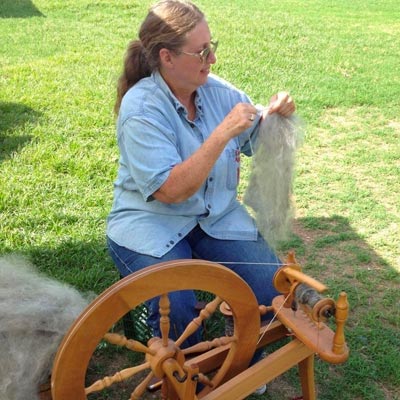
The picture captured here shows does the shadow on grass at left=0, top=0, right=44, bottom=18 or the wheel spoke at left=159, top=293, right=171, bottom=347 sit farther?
the shadow on grass at left=0, top=0, right=44, bottom=18

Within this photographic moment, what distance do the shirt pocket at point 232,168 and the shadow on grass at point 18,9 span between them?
7.75m

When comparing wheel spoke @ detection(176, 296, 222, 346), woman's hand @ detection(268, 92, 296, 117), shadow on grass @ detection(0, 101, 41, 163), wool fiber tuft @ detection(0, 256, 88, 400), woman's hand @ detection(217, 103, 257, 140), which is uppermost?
woman's hand @ detection(217, 103, 257, 140)

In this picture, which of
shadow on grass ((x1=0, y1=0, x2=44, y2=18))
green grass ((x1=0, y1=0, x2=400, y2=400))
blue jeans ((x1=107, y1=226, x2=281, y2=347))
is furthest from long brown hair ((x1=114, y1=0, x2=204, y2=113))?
shadow on grass ((x1=0, y1=0, x2=44, y2=18))

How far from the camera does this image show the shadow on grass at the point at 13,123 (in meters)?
4.09

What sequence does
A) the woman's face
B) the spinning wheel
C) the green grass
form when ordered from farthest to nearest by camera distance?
1. the green grass
2. the woman's face
3. the spinning wheel

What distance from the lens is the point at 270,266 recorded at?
2.07 m

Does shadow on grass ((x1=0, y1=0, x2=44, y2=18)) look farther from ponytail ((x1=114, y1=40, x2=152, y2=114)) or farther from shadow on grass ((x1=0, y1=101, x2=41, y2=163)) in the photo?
ponytail ((x1=114, y1=40, x2=152, y2=114))

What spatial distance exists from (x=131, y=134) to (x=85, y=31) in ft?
21.5

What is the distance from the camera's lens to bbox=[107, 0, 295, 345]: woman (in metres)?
1.85

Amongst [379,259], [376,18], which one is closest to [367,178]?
[379,259]

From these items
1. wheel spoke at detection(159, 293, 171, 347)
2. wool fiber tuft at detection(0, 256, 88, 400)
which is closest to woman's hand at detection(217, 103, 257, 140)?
wheel spoke at detection(159, 293, 171, 347)

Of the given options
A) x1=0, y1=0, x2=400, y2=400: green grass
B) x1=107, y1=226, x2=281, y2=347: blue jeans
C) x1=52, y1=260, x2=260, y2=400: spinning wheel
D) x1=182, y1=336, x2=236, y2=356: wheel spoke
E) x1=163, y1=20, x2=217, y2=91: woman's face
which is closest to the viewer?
x1=52, y1=260, x2=260, y2=400: spinning wheel

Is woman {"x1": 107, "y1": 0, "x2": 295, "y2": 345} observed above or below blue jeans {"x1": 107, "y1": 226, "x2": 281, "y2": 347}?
above

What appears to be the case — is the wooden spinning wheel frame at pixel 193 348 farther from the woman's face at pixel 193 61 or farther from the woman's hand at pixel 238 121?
the woman's face at pixel 193 61
